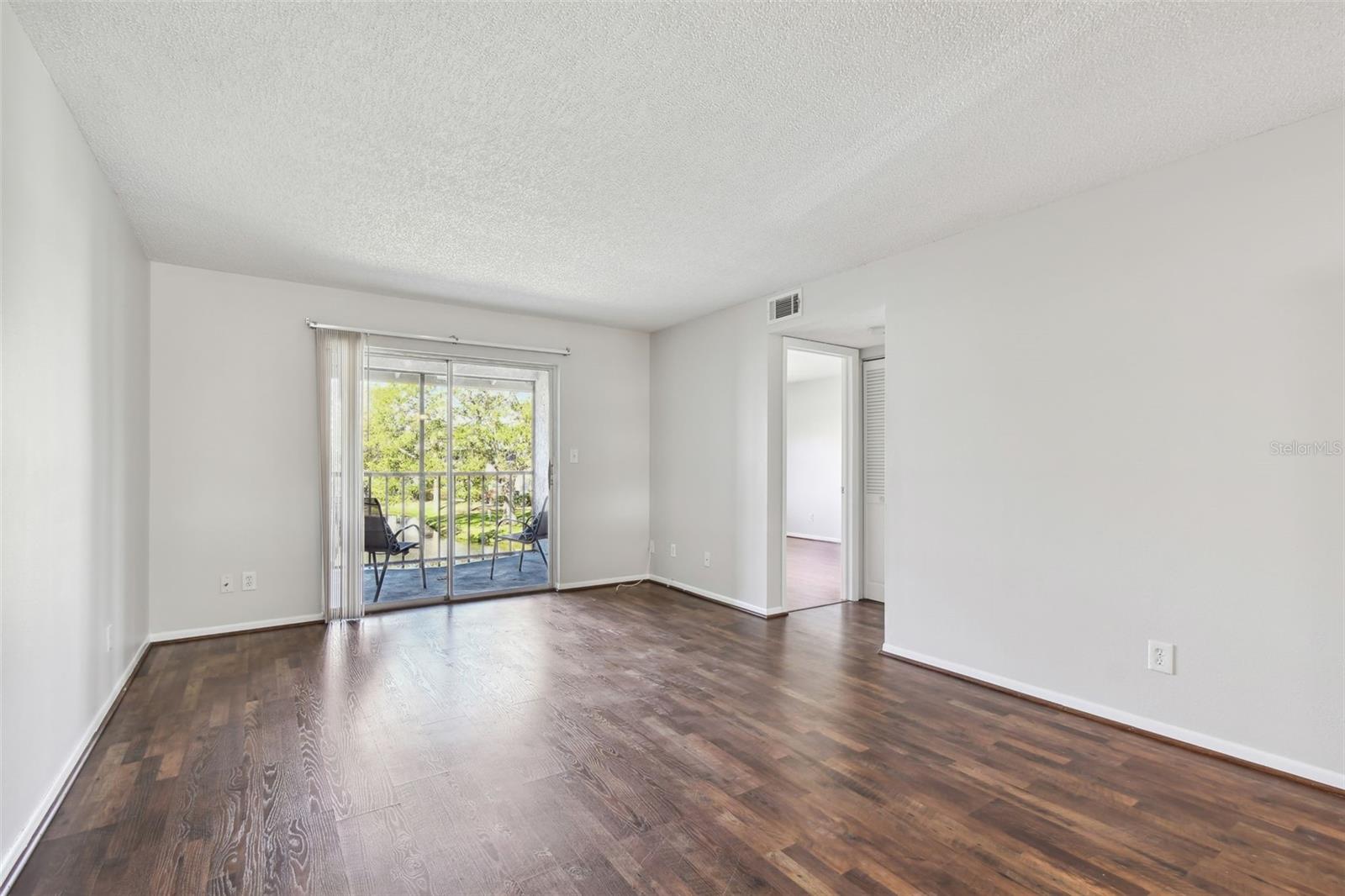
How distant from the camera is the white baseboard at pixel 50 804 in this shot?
1770 mm

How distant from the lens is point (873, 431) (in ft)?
17.5

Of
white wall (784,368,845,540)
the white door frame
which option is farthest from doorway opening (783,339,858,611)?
the white door frame

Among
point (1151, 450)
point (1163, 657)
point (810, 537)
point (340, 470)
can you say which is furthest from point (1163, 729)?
point (810, 537)

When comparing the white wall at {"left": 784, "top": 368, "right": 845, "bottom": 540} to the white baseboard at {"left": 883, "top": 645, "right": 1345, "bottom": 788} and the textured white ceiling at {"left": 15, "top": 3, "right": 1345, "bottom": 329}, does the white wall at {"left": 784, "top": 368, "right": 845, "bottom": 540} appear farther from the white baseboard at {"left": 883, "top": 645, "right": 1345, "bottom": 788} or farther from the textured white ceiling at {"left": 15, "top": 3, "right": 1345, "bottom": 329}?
the textured white ceiling at {"left": 15, "top": 3, "right": 1345, "bottom": 329}

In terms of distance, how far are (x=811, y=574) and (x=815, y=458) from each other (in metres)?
3.66

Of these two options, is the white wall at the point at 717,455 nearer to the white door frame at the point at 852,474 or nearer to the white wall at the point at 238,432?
the white door frame at the point at 852,474

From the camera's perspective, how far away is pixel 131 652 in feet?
11.6

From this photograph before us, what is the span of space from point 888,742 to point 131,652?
4.02 metres

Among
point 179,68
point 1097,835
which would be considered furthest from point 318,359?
point 1097,835

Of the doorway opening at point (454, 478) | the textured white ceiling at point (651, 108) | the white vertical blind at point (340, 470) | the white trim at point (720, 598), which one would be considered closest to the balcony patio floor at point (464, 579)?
the doorway opening at point (454, 478)

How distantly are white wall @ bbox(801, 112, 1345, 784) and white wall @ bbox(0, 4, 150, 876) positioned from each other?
3.83 meters

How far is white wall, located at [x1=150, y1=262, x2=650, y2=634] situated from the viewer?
4160mm

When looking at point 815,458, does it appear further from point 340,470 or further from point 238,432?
point 238,432

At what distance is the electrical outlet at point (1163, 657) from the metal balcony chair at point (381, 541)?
4806 mm
